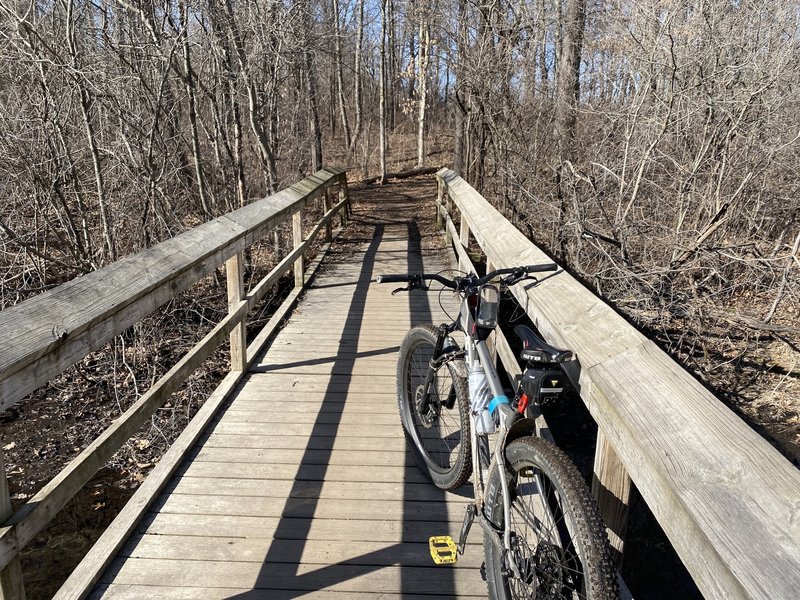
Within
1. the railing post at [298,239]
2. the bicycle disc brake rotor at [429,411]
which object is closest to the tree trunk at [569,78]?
the railing post at [298,239]

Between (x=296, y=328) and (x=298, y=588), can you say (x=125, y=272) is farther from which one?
(x=296, y=328)

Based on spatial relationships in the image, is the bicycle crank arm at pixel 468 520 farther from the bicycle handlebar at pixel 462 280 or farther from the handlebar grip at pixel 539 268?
the handlebar grip at pixel 539 268

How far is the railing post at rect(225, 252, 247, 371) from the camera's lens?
4434 mm

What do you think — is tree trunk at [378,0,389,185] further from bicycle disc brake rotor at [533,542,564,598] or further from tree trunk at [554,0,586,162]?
bicycle disc brake rotor at [533,542,564,598]

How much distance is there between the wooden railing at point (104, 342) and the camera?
1.84m

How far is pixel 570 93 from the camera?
9422mm

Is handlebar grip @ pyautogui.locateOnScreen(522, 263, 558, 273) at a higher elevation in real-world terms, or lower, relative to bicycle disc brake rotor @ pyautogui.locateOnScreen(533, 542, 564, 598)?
higher

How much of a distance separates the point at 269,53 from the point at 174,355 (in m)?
4.60

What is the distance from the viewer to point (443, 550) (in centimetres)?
263

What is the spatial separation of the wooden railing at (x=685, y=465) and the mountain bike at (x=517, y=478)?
0.17 metres

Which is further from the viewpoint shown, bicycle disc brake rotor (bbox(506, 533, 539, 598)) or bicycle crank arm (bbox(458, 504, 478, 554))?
bicycle crank arm (bbox(458, 504, 478, 554))

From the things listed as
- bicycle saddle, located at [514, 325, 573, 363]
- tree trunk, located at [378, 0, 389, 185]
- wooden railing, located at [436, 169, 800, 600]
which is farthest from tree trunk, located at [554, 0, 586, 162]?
tree trunk, located at [378, 0, 389, 185]

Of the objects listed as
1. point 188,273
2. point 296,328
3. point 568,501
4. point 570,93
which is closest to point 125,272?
point 188,273

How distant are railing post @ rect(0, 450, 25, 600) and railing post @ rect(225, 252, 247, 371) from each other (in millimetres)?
2564
